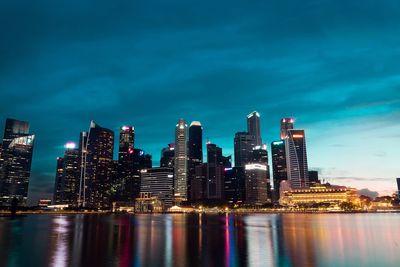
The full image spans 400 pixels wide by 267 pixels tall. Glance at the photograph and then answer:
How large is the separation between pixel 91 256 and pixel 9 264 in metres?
8.44

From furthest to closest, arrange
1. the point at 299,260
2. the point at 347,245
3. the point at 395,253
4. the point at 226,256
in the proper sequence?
the point at 347,245 < the point at 395,253 < the point at 226,256 < the point at 299,260

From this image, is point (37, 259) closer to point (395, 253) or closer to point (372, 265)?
point (372, 265)

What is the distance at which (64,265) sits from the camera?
Result: 35656 mm

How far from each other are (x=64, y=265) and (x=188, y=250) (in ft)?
54.0

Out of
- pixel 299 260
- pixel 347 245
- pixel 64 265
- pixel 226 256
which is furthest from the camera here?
pixel 347 245

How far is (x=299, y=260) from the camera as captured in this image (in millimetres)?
38094

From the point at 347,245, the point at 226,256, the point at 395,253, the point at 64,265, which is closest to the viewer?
the point at 64,265

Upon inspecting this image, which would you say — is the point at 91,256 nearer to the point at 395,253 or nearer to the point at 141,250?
the point at 141,250

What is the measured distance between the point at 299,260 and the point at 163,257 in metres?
15.1

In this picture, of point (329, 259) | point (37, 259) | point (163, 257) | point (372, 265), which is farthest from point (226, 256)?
point (37, 259)

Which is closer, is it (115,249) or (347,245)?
(115,249)

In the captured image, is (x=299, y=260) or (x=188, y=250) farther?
(x=188, y=250)

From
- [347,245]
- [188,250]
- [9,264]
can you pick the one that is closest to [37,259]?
[9,264]

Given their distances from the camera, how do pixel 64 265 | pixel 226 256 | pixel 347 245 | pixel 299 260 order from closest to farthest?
pixel 64 265, pixel 299 260, pixel 226 256, pixel 347 245
